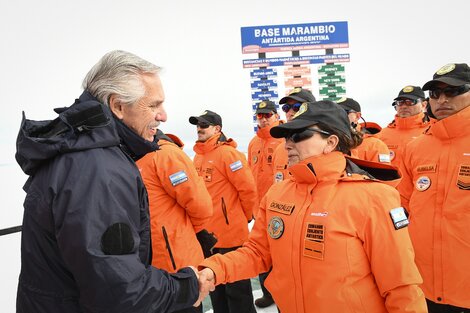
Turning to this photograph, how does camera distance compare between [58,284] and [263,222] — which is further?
[263,222]

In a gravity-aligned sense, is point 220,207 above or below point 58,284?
below

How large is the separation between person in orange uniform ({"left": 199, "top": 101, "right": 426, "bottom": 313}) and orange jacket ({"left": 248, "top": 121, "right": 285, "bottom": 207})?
8.90 feet

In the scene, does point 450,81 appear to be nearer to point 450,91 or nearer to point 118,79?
point 450,91

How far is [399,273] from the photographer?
1.24 metres

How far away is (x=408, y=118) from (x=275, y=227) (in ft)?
10.5

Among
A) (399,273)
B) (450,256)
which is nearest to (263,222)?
(399,273)

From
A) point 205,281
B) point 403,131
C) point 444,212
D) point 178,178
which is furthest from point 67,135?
point 403,131

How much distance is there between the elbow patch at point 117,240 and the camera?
96 centimetres

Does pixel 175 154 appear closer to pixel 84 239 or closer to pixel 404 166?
pixel 84 239

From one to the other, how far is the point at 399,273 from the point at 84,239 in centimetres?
105

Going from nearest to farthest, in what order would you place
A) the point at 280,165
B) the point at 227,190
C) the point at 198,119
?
the point at 280,165, the point at 227,190, the point at 198,119

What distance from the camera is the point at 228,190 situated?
144 inches

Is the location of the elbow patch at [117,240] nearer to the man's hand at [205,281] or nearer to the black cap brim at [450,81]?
the man's hand at [205,281]

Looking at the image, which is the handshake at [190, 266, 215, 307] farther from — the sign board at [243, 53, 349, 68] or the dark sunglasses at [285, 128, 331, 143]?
the sign board at [243, 53, 349, 68]
